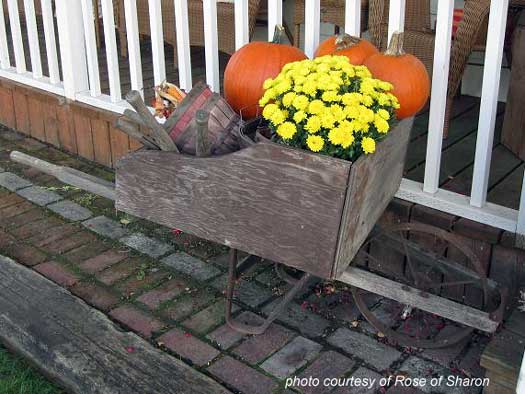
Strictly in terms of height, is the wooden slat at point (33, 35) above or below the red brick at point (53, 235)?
above

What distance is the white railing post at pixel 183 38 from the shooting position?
3.43 m

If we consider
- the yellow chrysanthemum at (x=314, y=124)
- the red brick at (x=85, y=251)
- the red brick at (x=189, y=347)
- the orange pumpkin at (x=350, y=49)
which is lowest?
the red brick at (x=189, y=347)

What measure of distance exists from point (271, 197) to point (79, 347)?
98 centimetres

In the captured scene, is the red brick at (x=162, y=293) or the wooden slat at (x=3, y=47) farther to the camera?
the wooden slat at (x=3, y=47)

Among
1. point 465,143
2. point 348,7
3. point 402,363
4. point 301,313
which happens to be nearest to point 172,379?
point 301,313

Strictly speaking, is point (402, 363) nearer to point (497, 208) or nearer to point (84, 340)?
point (497, 208)

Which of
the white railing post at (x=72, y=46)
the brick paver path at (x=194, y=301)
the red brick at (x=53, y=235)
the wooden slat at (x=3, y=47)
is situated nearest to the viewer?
the brick paver path at (x=194, y=301)

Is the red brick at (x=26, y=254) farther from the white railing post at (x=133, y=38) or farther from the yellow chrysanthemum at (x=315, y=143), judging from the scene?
the yellow chrysanthemum at (x=315, y=143)

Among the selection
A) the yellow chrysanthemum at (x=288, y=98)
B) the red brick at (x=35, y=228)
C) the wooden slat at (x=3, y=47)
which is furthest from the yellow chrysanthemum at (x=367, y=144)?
the wooden slat at (x=3, y=47)

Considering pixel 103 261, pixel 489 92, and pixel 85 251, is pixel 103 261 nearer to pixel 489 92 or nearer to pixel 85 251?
pixel 85 251

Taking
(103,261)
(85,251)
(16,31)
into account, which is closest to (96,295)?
(103,261)

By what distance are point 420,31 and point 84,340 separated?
96.7 inches

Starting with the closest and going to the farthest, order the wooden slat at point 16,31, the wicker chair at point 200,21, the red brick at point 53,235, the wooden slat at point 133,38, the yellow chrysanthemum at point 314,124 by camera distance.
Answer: the yellow chrysanthemum at point 314,124
the red brick at point 53,235
the wooden slat at point 133,38
the wooden slat at point 16,31
the wicker chair at point 200,21

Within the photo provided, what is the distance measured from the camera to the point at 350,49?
2.52 meters
